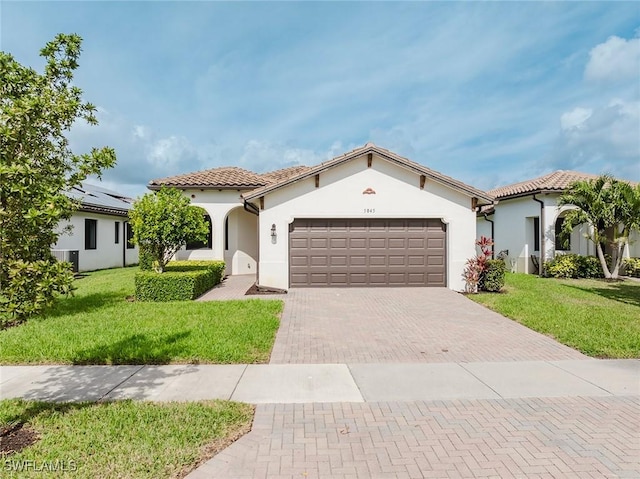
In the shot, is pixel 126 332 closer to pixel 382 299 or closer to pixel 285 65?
pixel 382 299

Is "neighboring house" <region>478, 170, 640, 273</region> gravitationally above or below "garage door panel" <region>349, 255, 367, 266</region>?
above

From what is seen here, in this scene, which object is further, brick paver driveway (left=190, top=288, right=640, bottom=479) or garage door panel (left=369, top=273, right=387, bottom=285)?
garage door panel (left=369, top=273, right=387, bottom=285)

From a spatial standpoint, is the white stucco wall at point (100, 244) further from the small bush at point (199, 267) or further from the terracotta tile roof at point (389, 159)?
the terracotta tile roof at point (389, 159)

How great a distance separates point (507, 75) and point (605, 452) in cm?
1437

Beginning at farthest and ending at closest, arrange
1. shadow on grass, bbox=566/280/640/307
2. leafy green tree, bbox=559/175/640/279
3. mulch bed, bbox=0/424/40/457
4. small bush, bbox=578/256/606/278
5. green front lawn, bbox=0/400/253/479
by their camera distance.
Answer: small bush, bbox=578/256/606/278
leafy green tree, bbox=559/175/640/279
shadow on grass, bbox=566/280/640/307
mulch bed, bbox=0/424/40/457
green front lawn, bbox=0/400/253/479

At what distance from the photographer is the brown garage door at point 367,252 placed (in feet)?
44.9

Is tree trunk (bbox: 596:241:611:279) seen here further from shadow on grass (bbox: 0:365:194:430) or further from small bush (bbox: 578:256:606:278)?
shadow on grass (bbox: 0:365:194:430)

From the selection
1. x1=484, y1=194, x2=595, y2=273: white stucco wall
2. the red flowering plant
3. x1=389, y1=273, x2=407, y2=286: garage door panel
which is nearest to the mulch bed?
x1=389, y1=273, x2=407, y2=286: garage door panel

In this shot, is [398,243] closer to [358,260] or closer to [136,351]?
[358,260]

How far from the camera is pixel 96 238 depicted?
2003 centimetres

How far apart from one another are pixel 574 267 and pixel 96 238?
2482 centimetres

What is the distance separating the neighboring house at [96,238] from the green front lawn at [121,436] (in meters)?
14.8

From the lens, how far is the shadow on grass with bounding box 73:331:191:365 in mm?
5914

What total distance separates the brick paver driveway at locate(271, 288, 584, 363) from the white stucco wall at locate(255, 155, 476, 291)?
2420 mm
